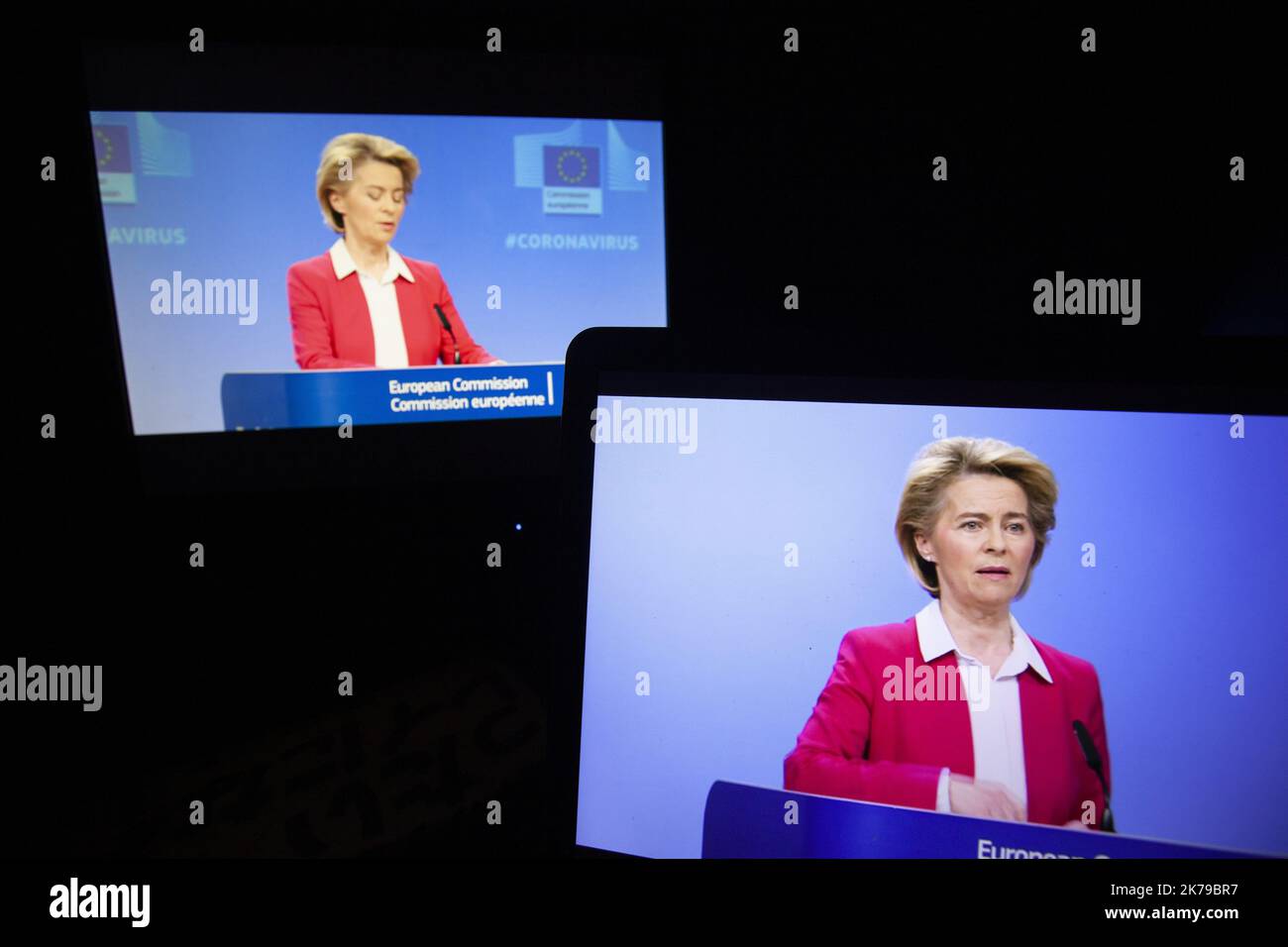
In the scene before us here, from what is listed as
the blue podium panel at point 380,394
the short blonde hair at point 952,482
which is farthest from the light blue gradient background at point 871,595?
the blue podium panel at point 380,394

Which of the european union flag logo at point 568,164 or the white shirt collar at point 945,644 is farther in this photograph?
the european union flag logo at point 568,164

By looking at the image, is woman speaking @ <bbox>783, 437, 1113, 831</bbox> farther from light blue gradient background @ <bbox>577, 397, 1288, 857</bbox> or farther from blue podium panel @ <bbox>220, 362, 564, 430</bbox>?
blue podium panel @ <bbox>220, 362, 564, 430</bbox>

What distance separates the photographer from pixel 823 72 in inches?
50.7

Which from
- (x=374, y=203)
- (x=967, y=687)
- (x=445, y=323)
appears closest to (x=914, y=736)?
(x=967, y=687)

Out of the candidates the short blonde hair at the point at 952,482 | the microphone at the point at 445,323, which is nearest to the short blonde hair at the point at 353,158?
the microphone at the point at 445,323

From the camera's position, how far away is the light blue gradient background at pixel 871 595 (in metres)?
0.53

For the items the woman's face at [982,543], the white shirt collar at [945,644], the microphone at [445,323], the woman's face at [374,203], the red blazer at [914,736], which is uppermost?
the woman's face at [374,203]

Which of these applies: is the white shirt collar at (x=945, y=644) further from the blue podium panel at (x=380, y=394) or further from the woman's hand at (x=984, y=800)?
the blue podium panel at (x=380, y=394)

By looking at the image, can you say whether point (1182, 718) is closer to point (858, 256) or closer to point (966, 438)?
point (966, 438)

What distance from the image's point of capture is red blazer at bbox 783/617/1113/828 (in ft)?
1.71

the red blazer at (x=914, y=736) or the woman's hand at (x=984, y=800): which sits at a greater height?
the red blazer at (x=914, y=736)

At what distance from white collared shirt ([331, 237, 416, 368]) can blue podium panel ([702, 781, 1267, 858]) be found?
91 centimetres

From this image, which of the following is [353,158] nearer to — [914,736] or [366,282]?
[366,282]
